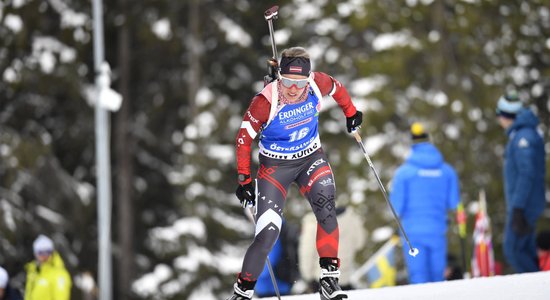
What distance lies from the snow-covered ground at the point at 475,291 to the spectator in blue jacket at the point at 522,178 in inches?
71.0

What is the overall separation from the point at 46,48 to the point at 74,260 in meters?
5.47

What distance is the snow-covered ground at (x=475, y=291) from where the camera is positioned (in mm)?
9133

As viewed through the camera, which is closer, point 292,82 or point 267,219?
point 292,82

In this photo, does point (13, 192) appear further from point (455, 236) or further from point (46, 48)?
point (455, 236)

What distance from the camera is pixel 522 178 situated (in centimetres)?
1237

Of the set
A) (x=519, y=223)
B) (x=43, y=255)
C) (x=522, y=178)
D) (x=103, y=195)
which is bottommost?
(x=519, y=223)

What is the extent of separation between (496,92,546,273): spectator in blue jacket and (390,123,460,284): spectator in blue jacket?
639mm

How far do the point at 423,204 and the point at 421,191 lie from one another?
121 millimetres

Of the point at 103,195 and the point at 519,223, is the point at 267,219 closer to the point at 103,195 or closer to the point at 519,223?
the point at 519,223

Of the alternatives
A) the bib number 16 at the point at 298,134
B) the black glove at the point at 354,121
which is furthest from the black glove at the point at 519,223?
the bib number 16 at the point at 298,134

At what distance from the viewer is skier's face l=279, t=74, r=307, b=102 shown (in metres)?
9.15

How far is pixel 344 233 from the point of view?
1288 centimetres

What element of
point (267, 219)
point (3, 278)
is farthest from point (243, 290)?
point (3, 278)

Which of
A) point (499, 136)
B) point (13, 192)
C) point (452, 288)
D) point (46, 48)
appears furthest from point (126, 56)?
point (452, 288)
